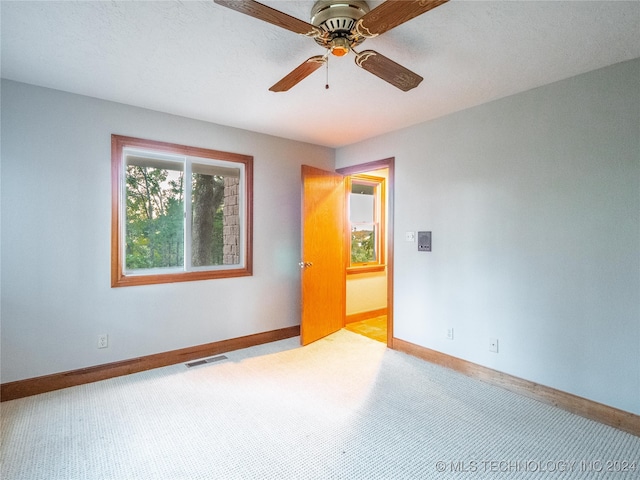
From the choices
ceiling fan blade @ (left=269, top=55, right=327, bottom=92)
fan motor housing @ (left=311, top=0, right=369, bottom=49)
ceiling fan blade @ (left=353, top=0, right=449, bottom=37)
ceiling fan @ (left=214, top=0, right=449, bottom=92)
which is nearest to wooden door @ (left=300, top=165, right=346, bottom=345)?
ceiling fan blade @ (left=269, top=55, right=327, bottom=92)

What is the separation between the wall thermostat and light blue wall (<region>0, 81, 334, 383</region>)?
2.14m

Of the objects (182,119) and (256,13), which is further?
(182,119)

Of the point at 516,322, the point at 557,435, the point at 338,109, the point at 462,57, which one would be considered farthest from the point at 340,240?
the point at 557,435

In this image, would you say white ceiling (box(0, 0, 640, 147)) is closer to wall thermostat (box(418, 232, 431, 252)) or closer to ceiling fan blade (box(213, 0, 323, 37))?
ceiling fan blade (box(213, 0, 323, 37))

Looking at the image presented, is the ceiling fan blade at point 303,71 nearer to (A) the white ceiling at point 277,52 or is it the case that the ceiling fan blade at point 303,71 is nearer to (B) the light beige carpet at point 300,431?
(A) the white ceiling at point 277,52

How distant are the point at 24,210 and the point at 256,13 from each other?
96.2 inches

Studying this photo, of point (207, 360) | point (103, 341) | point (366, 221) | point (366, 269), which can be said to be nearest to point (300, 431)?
point (207, 360)

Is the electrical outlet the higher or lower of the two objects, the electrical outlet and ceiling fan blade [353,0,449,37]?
the lower

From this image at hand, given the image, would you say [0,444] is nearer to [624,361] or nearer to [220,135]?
[220,135]

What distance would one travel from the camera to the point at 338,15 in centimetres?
159

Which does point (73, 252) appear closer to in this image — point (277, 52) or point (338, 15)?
point (277, 52)

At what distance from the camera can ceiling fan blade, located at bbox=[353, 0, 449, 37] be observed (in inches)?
52.7

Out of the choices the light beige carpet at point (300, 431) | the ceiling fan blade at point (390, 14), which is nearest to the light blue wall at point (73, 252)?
the light beige carpet at point (300, 431)

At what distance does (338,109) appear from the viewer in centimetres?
305
